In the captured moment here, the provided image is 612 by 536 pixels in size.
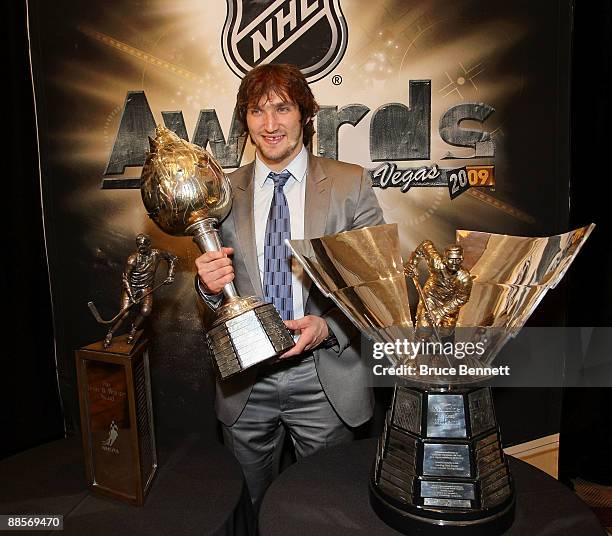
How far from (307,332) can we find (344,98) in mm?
1082

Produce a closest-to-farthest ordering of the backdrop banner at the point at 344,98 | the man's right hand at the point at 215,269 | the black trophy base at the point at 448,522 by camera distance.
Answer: the black trophy base at the point at 448,522 → the man's right hand at the point at 215,269 → the backdrop banner at the point at 344,98

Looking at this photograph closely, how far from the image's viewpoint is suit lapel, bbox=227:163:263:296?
147 centimetres

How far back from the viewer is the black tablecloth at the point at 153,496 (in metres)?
1.08

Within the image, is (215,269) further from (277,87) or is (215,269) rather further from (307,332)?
(277,87)

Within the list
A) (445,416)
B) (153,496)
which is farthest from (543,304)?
(153,496)

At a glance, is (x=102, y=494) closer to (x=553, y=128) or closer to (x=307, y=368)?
(x=307, y=368)

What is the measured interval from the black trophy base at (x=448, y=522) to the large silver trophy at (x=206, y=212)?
0.44 m

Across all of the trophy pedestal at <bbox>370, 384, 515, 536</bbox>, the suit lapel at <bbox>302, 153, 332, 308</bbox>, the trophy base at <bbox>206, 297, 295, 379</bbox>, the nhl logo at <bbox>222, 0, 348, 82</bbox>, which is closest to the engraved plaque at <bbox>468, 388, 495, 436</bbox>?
the trophy pedestal at <bbox>370, 384, 515, 536</bbox>

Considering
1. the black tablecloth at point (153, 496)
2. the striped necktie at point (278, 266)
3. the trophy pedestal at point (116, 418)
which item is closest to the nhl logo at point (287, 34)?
the striped necktie at point (278, 266)

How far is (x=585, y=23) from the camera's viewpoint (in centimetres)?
191

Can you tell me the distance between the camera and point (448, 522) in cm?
98

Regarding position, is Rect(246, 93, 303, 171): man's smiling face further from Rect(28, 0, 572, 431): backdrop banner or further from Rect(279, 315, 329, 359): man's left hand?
Rect(28, 0, 572, 431): backdrop banner

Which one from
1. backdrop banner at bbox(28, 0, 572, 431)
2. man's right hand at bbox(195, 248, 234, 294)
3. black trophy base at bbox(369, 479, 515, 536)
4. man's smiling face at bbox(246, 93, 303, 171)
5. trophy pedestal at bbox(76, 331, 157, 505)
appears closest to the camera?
black trophy base at bbox(369, 479, 515, 536)

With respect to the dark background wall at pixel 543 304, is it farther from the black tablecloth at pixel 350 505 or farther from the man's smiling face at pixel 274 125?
the man's smiling face at pixel 274 125
